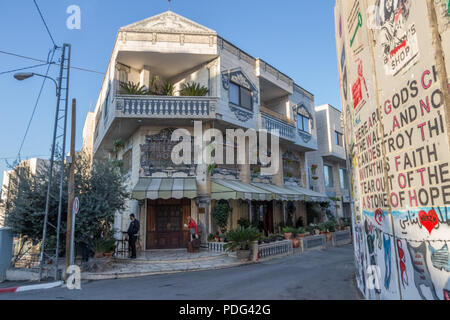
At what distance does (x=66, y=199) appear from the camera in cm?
1066

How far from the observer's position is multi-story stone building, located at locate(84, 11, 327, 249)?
14312 millimetres

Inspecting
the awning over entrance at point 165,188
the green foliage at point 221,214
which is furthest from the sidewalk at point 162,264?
the awning over entrance at point 165,188

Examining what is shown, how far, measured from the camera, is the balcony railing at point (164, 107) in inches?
558

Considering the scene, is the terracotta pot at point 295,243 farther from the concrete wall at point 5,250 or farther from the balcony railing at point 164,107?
the concrete wall at point 5,250

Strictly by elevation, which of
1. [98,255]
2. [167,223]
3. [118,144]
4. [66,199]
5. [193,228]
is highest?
[118,144]

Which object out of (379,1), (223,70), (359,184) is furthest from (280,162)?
(379,1)

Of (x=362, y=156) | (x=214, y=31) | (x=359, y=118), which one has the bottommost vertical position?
(x=362, y=156)

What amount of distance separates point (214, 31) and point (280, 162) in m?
9.85

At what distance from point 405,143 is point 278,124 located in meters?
15.3

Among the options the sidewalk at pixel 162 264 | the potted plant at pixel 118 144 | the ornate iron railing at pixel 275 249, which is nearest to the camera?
the sidewalk at pixel 162 264

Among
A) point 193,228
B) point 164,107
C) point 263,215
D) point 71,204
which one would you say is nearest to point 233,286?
point 193,228

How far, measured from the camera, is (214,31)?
15781 mm

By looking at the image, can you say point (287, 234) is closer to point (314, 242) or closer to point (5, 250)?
point (314, 242)
